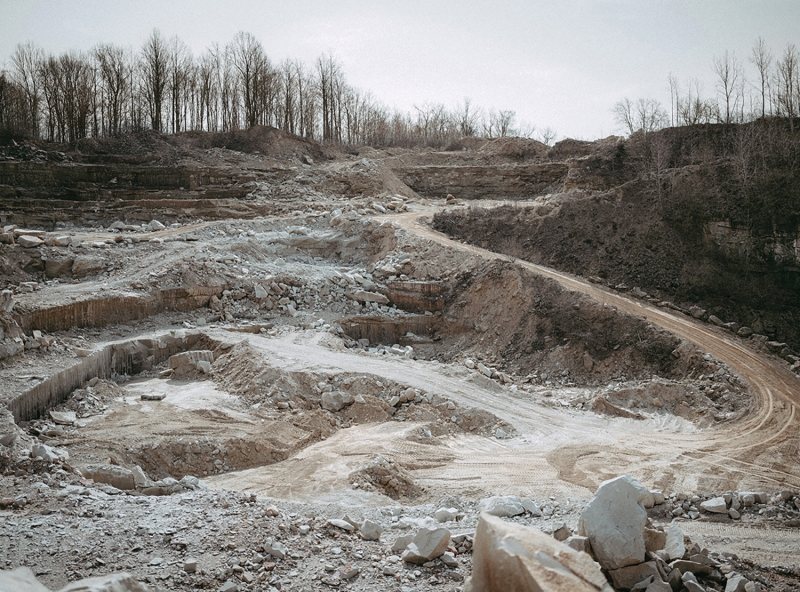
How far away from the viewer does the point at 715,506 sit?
30.5ft

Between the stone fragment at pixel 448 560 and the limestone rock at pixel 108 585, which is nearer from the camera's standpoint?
the limestone rock at pixel 108 585

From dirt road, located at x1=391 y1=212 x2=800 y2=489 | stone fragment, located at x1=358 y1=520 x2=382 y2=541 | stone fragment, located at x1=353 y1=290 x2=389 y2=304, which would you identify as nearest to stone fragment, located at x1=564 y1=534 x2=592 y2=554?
stone fragment, located at x1=358 y1=520 x2=382 y2=541

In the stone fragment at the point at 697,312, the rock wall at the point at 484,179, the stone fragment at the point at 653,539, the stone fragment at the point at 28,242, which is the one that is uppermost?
the rock wall at the point at 484,179

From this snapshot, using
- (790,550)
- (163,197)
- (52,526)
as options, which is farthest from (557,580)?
(163,197)

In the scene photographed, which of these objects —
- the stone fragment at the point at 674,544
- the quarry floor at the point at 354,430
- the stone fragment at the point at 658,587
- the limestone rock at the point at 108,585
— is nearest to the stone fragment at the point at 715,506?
the quarry floor at the point at 354,430

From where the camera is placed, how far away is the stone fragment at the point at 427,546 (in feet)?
22.7

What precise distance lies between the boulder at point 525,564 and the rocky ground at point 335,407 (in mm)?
1196

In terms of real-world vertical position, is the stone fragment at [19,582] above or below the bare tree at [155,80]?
below

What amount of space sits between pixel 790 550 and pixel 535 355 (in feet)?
39.3

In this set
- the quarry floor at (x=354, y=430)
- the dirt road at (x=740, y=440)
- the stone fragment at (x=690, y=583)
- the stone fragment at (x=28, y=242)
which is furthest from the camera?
the stone fragment at (x=28, y=242)

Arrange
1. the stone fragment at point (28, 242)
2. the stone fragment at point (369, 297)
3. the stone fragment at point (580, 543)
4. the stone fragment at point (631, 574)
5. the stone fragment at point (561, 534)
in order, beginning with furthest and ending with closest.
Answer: the stone fragment at point (369, 297) < the stone fragment at point (28, 242) < the stone fragment at point (561, 534) < the stone fragment at point (580, 543) < the stone fragment at point (631, 574)

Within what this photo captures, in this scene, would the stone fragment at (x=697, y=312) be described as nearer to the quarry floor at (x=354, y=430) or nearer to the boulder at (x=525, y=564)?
the quarry floor at (x=354, y=430)

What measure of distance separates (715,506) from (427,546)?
16.4ft

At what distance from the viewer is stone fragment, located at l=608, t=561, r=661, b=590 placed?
6.36m
